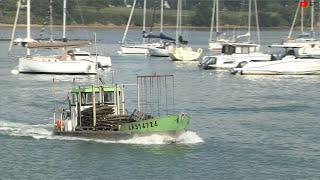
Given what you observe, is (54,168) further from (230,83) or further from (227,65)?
(227,65)

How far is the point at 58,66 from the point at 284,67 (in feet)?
81.2

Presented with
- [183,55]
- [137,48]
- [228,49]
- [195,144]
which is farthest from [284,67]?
[137,48]

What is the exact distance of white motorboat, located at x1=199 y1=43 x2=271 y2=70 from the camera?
115m

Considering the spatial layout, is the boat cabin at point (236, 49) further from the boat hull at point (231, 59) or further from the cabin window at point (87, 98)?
the cabin window at point (87, 98)

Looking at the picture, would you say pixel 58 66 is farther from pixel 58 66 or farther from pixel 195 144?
pixel 195 144

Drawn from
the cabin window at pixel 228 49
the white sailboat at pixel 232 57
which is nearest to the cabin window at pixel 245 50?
the white sailboat at pixel 232 57

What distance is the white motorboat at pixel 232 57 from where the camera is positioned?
115m

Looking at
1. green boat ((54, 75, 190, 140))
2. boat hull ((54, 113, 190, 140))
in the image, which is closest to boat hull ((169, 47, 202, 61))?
green boat ((54, 75, 190, 140))

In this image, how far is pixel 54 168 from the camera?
4766 cm

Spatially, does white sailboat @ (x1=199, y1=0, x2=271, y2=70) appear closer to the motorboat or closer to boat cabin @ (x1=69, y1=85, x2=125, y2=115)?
the motorboat

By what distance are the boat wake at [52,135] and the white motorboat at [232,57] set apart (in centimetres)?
5424

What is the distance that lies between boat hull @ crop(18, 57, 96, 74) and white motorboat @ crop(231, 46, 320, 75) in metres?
17.5

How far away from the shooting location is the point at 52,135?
185ft

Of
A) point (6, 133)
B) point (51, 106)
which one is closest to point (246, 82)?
point (51, 106)
